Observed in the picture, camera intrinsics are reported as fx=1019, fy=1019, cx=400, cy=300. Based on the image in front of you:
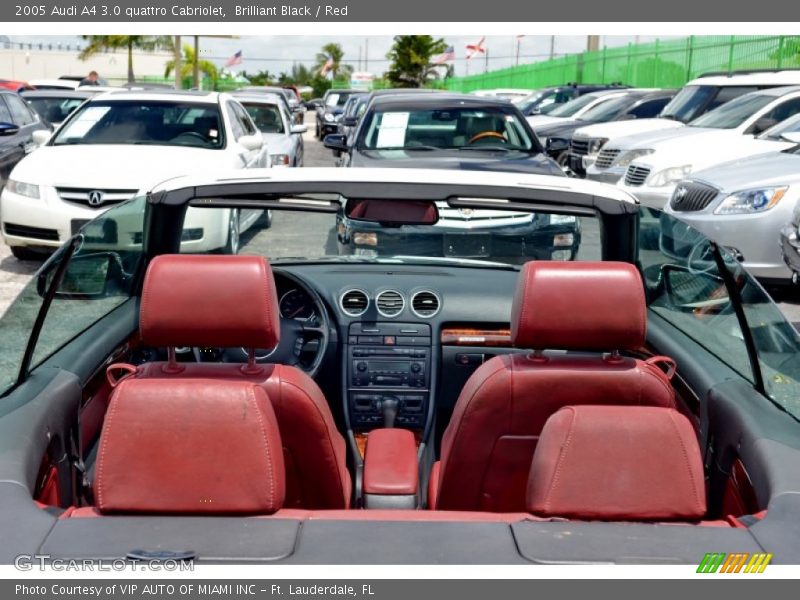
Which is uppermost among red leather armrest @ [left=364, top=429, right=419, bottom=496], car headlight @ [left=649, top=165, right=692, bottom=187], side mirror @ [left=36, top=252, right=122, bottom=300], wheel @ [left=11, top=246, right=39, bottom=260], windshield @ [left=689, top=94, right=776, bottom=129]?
windshield @ [left=689, top=94, right=776, bottom=129]

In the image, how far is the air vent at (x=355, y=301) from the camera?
4484 millimetres

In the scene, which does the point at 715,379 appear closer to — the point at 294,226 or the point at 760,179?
the point at 294,226

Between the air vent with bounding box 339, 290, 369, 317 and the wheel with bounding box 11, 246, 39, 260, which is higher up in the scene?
the air vent with bounding box 339, 290, 369, 317

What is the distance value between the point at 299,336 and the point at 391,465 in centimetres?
117

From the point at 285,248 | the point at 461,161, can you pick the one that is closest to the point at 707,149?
the point at 461,161

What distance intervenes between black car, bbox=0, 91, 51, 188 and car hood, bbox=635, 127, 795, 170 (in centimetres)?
781

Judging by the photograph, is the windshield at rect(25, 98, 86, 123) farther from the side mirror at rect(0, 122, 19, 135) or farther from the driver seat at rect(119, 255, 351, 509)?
the driver seat at rect(119, 255, 351, 509)

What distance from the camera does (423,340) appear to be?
4.45 m

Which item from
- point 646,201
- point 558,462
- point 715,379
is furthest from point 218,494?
point 646,201

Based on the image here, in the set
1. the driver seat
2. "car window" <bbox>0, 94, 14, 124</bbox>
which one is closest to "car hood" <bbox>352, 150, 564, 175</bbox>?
the driver seat

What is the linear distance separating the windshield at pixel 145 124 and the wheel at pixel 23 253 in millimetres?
1262

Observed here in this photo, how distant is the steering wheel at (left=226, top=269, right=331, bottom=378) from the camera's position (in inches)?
171

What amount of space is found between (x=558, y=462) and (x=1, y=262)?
910 cm

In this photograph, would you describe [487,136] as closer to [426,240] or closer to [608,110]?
[426,240]
